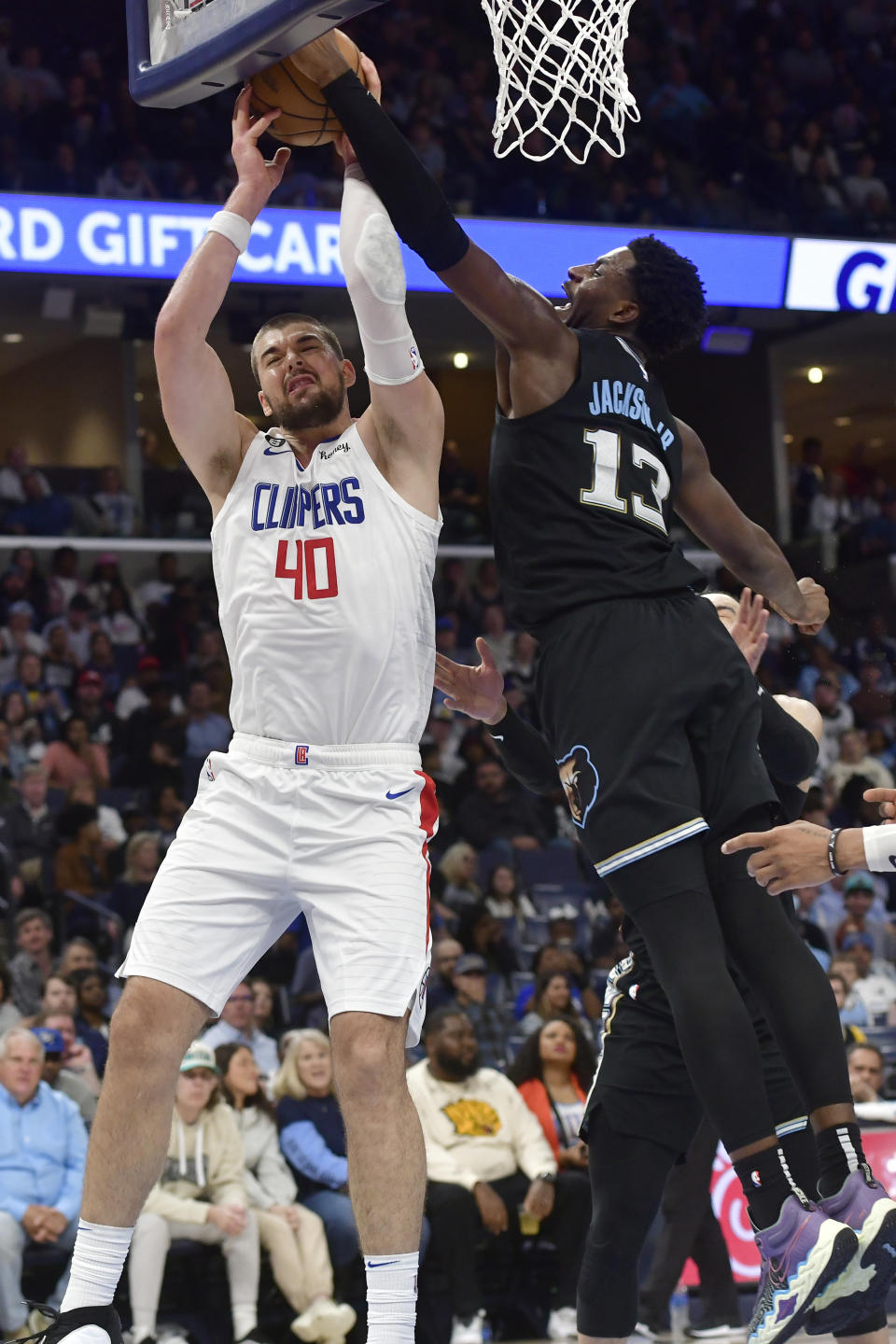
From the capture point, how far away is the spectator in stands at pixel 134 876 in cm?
Result: 1166

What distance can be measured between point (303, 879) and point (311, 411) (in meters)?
1.26

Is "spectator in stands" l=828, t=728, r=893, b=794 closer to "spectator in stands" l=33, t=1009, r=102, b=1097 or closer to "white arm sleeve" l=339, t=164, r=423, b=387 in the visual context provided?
"spectator in stands" l=33, t=1009, r=102, b=1097

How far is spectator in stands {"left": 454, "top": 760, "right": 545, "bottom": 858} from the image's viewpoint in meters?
13.7

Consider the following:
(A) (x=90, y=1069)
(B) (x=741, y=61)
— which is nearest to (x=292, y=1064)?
(A) (x=90, y=1069)

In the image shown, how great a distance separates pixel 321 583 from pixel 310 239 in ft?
35.7

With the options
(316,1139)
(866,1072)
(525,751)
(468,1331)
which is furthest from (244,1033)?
(525,751)

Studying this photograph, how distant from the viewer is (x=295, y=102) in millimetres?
4227

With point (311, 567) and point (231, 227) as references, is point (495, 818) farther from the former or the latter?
point (231, 227)

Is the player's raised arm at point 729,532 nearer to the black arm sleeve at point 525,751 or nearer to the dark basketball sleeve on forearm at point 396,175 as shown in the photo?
the black arm sleeve at point 525,751

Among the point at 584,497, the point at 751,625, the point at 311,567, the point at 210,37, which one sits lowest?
the point at 751,625

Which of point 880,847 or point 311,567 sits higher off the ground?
point 311,567

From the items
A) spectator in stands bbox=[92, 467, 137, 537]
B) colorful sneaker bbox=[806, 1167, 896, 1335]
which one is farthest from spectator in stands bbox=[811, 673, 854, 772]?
colorful sneaker bbox=[806, 1167, 896, 1335]

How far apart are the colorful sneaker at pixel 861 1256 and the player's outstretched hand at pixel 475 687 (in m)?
1.77

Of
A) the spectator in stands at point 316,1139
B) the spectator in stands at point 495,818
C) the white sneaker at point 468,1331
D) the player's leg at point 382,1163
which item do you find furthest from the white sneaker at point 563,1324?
the player's leg at point 382,1163
